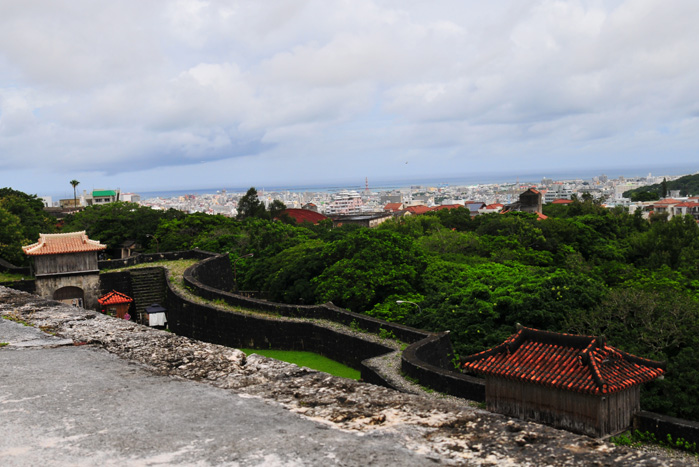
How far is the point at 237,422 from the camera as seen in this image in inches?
100.0

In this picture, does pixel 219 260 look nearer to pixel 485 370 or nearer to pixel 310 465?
pixel 485 370

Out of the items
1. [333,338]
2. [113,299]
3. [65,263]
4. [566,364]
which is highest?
[65,263]

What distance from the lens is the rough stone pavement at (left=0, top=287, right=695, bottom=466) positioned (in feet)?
7.22

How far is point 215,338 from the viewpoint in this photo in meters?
18.0

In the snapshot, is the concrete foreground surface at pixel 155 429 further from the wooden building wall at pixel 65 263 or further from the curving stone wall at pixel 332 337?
the wooden building wall at pixel 65 263

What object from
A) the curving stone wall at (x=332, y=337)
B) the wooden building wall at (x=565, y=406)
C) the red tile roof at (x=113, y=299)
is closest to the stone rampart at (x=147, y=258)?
the red tile roof at (x=113, y=299)

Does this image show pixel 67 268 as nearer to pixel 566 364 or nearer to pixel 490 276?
pixel 490 276

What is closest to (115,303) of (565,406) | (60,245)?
(60,245)

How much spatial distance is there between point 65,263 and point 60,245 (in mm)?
661

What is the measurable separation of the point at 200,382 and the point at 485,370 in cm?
792

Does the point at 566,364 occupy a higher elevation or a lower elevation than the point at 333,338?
higher

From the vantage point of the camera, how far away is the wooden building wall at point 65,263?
67.2 ft

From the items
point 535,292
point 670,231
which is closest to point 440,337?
point 535,292

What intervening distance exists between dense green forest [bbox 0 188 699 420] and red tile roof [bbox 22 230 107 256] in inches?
283
